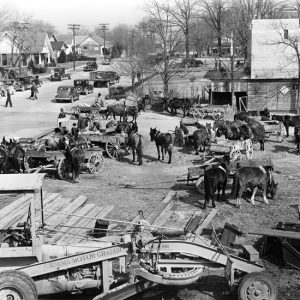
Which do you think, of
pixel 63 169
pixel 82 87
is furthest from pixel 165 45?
pixel 63 169

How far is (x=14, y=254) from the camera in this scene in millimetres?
8602

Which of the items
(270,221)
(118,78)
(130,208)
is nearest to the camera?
(270,221)

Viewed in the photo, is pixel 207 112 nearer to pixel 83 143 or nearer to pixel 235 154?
pixel 235 154

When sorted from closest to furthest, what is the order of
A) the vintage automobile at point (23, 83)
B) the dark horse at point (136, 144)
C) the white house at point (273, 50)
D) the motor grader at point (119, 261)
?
the motor grader at point (119, 261)
the dark horse at point (136, 144)
the white house at point (273, 50)
the vintage automobile at point (23, 83)

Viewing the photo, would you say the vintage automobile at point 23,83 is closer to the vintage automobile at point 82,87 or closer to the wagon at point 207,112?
the vintage automobile at point 82,87

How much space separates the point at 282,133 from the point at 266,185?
12.7 m

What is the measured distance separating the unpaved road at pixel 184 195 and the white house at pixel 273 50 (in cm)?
1417

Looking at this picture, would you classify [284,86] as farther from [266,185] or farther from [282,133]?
[266,185]

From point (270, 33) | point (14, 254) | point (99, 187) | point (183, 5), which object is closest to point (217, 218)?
point (99, 187)

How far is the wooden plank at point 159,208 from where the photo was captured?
46.7ft

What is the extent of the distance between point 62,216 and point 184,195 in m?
4.73

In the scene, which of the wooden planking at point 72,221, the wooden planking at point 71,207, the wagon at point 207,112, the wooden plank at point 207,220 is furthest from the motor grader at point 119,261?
the wagon at point 207,112

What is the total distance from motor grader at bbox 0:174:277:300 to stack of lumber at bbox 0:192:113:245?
0.89 meters

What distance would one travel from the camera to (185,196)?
1697 centimetres
